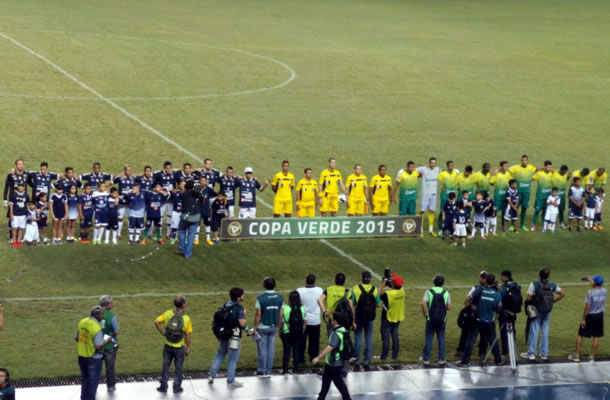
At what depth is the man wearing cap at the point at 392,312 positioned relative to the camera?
792 inches

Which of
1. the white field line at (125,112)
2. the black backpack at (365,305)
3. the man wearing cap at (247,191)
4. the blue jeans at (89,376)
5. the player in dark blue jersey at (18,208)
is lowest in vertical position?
the blue jeans at (89,376)

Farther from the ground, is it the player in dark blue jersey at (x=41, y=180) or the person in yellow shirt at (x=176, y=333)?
the player in dark blue jersey at (x=41, y=180)

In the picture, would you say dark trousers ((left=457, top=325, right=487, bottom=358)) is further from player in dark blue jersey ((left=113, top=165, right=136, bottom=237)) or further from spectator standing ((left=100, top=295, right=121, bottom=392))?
player in dark blue jersey ((left=113, top=165, right=136, bottom=237))

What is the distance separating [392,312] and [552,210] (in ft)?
37.3

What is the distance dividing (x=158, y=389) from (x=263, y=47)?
3751 centimetres

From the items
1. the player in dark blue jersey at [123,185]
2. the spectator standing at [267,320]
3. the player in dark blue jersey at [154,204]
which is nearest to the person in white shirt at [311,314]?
the spectator standing at [267,320]

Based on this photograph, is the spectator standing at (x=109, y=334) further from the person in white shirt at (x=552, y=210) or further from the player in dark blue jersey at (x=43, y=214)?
the person in white shirt at (x=552, y=210)

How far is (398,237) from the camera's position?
93.7 feet

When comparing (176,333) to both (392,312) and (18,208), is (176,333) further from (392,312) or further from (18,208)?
(18,208)

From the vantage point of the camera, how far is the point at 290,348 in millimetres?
19750

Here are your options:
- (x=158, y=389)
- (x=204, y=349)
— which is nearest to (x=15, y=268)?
(x=204, y=349)


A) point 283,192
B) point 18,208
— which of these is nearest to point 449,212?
point 283,192

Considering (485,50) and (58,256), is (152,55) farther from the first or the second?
(58,256)

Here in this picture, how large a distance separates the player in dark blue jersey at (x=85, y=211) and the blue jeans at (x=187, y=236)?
2393 mm
